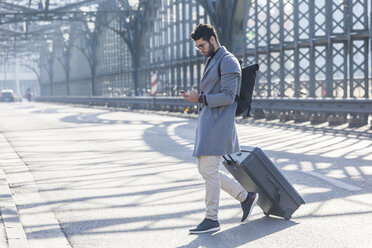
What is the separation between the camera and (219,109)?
16.2 feet

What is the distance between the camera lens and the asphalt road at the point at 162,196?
4887 mm

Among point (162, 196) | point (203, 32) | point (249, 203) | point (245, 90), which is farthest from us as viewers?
point (162, 196)

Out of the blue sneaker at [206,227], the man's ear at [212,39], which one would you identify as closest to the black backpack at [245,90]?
the man's ear at [212,39]

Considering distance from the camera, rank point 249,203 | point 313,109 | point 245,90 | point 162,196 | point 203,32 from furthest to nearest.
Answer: point 313,109
point 162,196
point 249,203
point 245,90
point 203,32

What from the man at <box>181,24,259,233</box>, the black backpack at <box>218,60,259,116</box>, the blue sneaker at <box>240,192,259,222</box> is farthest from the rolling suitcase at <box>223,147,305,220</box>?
the black backpack at <box>218,60,259,116</box>

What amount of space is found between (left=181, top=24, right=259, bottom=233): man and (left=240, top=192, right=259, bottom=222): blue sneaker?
0.93 ft

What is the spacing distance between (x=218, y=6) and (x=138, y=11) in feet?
50.6

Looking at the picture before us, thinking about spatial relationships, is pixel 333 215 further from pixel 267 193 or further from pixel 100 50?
pixel 100 50

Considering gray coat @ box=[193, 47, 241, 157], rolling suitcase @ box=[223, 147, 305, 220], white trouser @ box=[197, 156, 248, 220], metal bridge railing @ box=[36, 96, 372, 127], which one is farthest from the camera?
metal bridge railing @ box=[36, 96, 372, 127]

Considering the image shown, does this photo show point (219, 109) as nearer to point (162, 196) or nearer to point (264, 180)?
point (264, 180)

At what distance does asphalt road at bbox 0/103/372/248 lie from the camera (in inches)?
192

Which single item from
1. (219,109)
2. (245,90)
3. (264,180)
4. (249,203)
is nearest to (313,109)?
(264,180)

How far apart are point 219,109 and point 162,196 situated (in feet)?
6.73

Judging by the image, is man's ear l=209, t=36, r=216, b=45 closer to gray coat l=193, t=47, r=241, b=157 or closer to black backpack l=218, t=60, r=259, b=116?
gray coat l=193, t=47, r=241, b=157
